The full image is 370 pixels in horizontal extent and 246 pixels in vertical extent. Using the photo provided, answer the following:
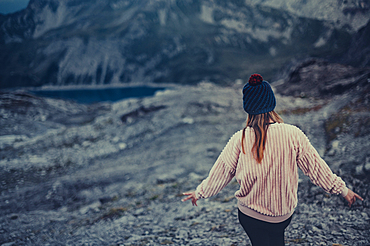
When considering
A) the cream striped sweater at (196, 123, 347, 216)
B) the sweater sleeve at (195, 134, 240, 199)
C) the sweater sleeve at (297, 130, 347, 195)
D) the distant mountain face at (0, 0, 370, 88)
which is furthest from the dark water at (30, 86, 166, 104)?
the sweater sleeve at (297, 130, 347, 195)

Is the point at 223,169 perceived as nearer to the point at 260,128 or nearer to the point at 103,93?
the point at 260,128

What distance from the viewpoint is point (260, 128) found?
158 centimetres

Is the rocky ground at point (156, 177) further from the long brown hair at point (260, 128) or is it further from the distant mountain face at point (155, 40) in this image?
the distant mountain face at point (155, 40)

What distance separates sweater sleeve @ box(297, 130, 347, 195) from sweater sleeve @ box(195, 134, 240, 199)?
45cm

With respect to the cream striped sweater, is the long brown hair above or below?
above

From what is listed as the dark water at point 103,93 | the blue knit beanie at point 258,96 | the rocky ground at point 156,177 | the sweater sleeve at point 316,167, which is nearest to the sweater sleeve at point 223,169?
the blue knit beanie at point 258,96

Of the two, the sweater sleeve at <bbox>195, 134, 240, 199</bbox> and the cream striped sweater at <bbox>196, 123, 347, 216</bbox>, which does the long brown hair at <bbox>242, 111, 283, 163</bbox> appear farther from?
the sweater sleeve at <bbox>195, 134, 240, 199</bbox>

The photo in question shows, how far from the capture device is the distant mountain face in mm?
16453

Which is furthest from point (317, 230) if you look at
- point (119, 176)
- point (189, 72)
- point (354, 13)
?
point (189, 72)

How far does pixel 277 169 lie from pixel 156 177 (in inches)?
254

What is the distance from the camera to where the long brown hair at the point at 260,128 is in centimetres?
157

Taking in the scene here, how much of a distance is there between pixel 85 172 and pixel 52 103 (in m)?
17.9

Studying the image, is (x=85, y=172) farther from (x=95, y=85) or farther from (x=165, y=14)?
(x=165, y=14)

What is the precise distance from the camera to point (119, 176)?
8.52m
